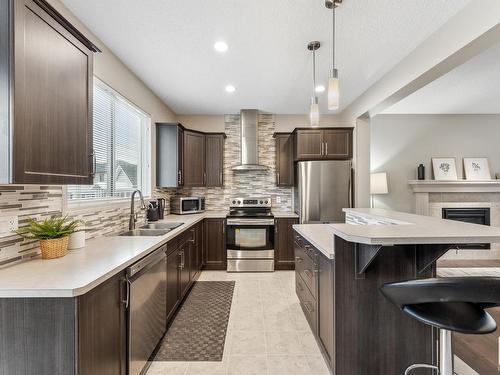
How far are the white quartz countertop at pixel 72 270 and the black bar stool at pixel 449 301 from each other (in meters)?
1.42

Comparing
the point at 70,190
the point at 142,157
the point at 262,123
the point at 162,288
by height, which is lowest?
the point at 162,288

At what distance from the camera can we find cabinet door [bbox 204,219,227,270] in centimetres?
419

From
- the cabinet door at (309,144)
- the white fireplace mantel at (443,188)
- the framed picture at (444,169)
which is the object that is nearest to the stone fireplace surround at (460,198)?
the white fireplace mantel at (443,188)

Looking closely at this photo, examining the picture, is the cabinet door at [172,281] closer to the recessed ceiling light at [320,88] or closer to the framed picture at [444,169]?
the recessed ceiling light at [320,88]

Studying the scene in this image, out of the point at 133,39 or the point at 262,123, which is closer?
the point at 133,39

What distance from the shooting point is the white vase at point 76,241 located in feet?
6.00

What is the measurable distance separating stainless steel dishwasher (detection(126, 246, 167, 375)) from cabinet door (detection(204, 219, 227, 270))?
1896 millimetres

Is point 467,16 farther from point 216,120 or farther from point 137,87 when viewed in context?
point 216,120

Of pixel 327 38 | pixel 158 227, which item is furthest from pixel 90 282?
pixel 327 38

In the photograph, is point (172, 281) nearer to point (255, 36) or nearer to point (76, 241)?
point (76, 241)

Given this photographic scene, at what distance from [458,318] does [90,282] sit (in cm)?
164

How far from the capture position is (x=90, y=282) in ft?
3.93

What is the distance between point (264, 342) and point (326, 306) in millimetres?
775

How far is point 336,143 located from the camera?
4.17 meters
